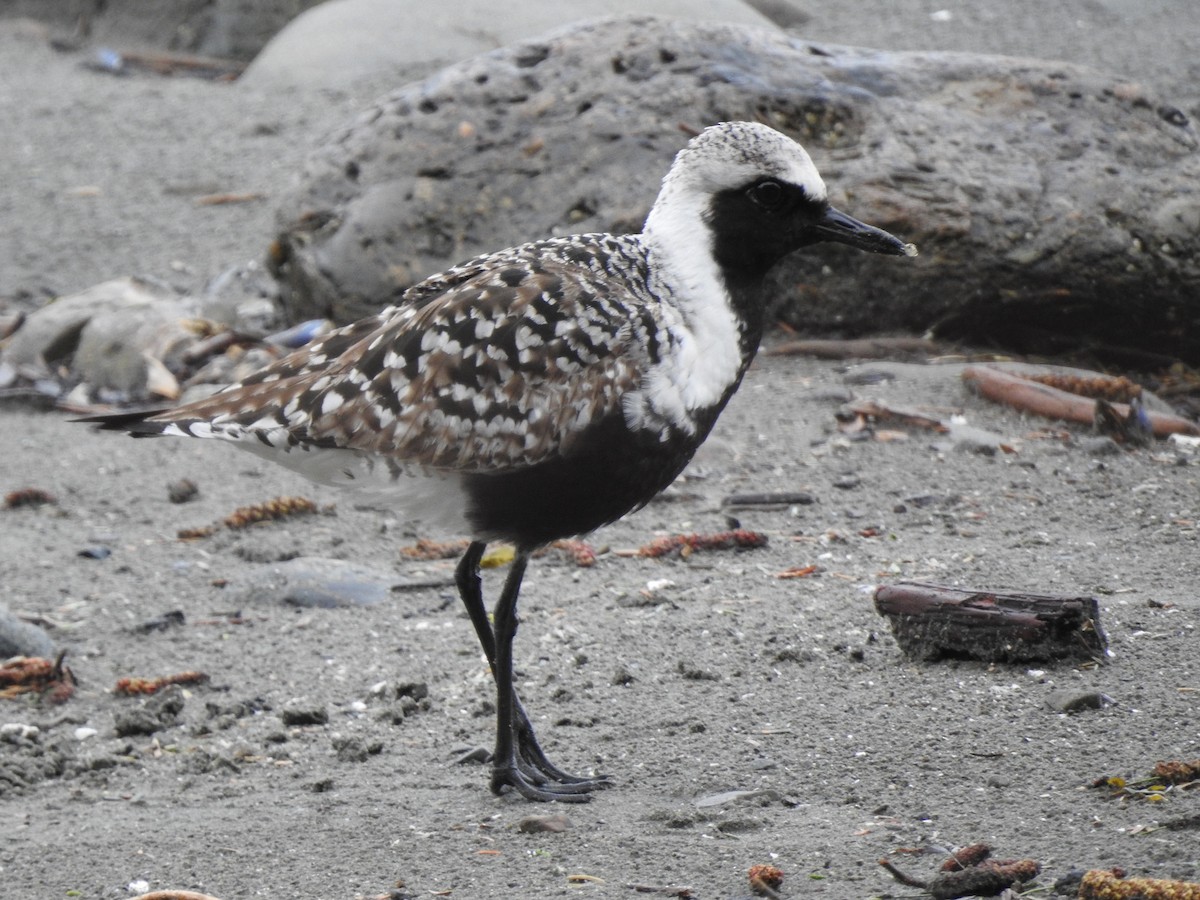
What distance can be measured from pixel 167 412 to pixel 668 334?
1.51 m

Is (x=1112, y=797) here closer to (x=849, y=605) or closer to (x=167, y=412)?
(x=849, y=605)

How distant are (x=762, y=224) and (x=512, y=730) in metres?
1.69

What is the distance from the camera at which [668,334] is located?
4348 millimetres

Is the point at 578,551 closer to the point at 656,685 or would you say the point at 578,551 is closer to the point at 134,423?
the point at 656,685

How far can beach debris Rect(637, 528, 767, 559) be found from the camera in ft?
20.4

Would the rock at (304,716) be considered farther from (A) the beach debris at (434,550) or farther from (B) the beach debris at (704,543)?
(B) the beach debris at (704,543)

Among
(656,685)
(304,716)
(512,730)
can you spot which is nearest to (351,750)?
(304,716)

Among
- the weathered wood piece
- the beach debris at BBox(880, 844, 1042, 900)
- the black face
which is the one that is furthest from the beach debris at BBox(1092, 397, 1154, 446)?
the beach debris at BBox(880, 844, 1042, 900)

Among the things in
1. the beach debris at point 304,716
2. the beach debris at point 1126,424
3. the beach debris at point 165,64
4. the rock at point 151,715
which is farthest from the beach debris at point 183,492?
the beach debris at point 165,64

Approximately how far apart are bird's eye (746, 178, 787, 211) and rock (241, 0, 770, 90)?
924 cm

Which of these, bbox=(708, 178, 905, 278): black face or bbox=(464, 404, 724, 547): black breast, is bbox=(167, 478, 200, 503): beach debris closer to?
bbox=(464, 404, 724, 547): black breast

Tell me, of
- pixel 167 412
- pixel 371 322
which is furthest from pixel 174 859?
pixel 371 322

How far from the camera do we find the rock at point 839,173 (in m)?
7.78

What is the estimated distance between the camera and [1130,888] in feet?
10.6
